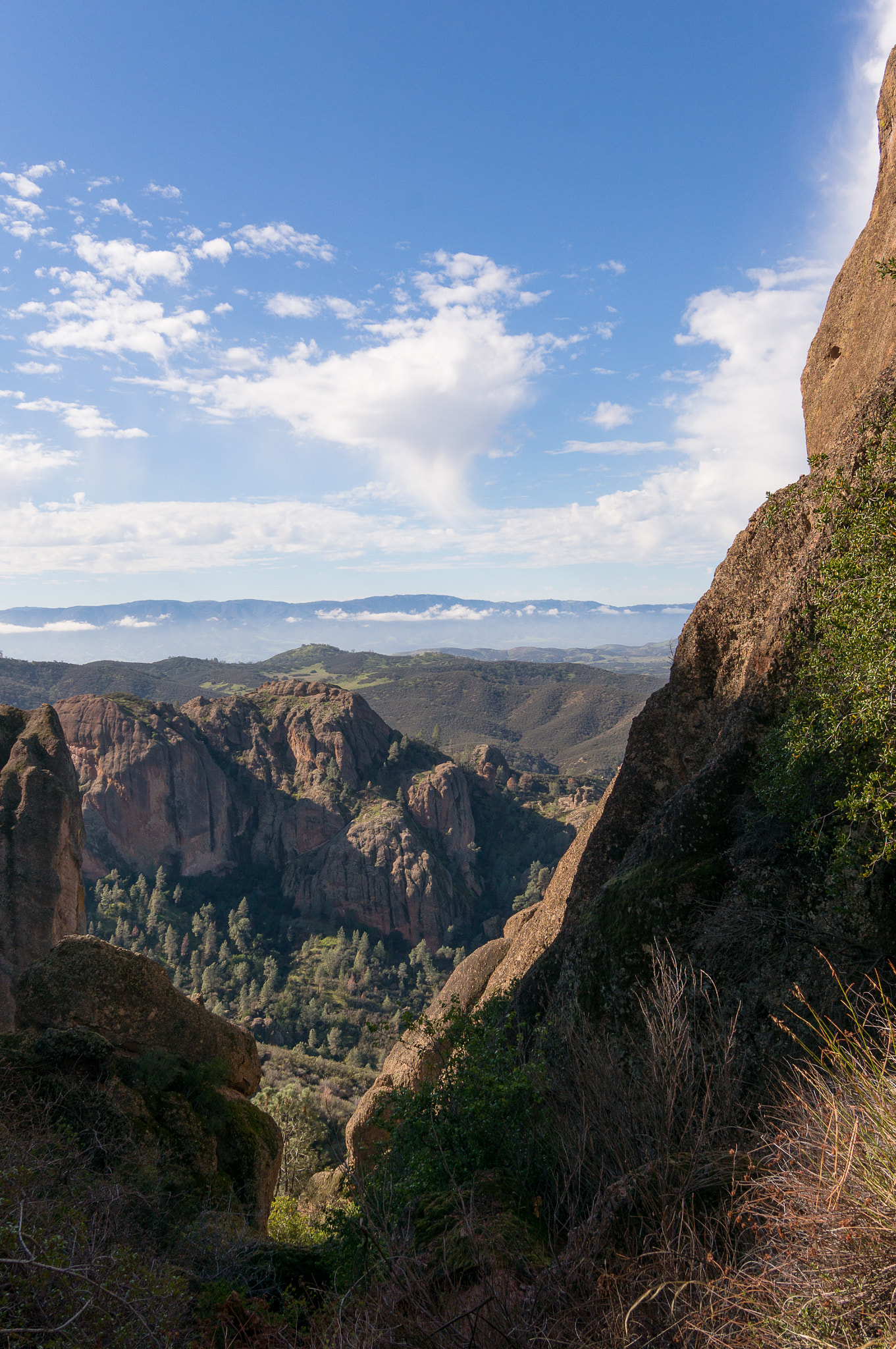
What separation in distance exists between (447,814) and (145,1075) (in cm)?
12203

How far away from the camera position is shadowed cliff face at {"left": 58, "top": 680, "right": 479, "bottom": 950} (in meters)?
123

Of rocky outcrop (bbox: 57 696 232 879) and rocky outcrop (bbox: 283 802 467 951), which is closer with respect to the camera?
rocky outcrop (bbox: 283 802 467 951)

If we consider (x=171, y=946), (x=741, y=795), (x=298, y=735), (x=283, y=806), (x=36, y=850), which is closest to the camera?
(x=741, y=795)

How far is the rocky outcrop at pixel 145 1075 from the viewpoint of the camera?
16.7 metres

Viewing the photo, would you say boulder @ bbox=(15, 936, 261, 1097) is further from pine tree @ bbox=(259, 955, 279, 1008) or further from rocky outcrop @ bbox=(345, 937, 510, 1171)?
pine tree @ bbox=(259, 955, 279, 1008)

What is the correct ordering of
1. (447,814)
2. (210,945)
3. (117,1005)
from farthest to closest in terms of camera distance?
(447,814) → (210,945) → (117,1005)

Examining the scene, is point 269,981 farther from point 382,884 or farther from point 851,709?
point 851,709

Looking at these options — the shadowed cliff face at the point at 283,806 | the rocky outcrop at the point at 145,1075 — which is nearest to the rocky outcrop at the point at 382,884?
the shadowed cliff face at the point at 283,806

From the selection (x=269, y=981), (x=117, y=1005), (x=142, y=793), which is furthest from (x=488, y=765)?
(x=117, y=1005)

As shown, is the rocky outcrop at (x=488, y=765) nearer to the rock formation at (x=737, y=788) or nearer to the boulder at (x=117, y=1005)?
the rock formation at (x=737, y=788)

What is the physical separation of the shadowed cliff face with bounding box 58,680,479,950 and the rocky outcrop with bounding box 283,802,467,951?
0.24 meters

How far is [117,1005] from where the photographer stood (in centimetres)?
2084

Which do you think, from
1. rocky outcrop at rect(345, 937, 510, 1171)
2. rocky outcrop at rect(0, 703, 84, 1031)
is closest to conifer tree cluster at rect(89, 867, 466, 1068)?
rocky outcrop at rect(345, 937, 510, 1171)

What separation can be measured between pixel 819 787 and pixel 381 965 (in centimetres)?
10849
